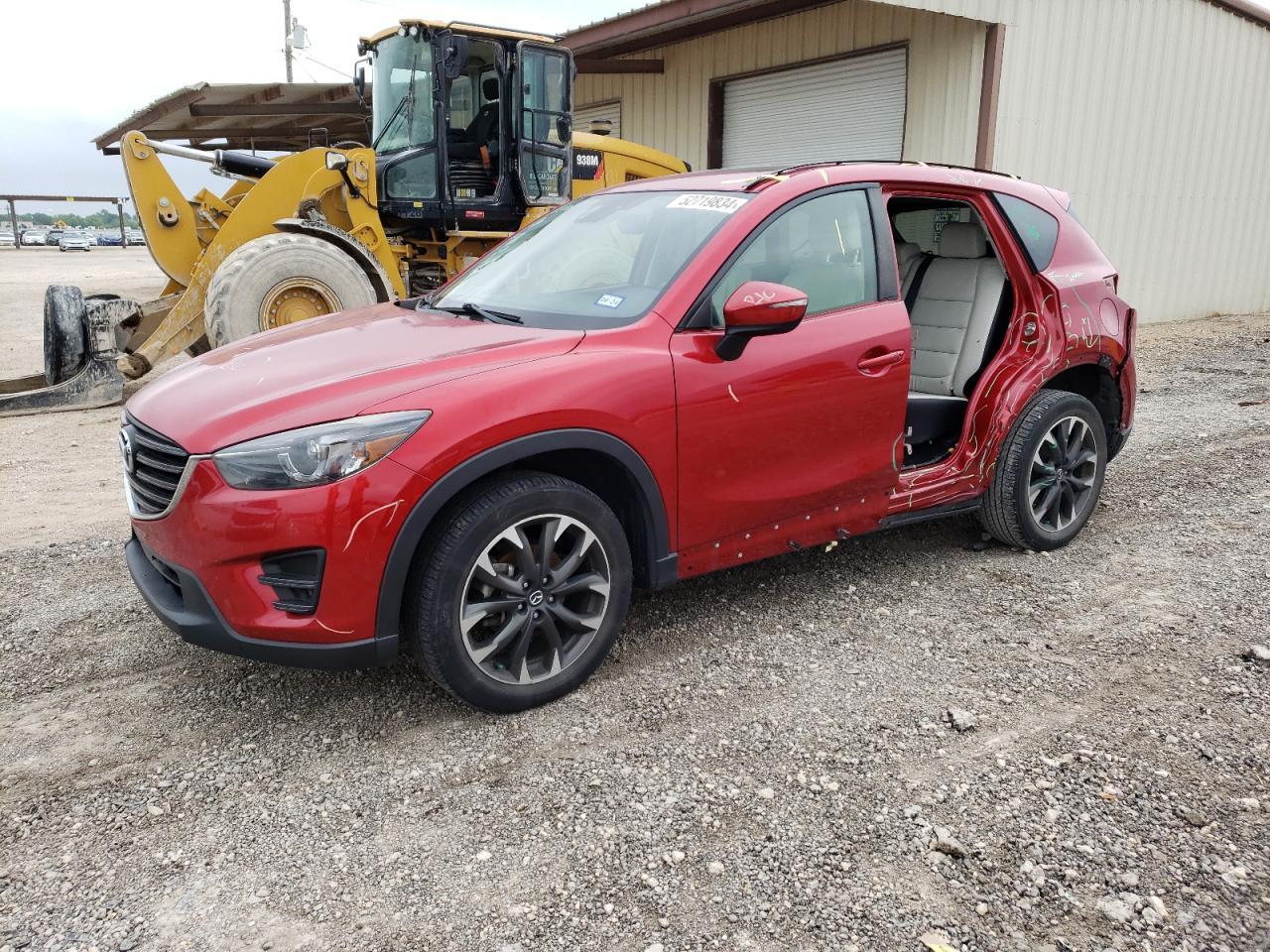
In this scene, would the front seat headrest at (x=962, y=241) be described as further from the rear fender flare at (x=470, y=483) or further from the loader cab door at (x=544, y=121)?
the loader cab door at (x=544, y=121)

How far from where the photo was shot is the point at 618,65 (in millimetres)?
14633

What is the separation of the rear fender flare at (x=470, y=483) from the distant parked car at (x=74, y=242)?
3927 centimetres

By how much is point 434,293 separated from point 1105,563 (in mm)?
3285

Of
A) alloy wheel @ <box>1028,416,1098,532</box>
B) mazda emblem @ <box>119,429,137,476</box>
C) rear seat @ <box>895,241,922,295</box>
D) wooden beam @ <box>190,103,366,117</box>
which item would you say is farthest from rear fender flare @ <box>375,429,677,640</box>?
wooden beam @ <box>190,103,366,117</box>

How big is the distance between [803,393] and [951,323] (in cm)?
152

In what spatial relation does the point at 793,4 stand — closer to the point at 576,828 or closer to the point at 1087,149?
the point at 1087,149

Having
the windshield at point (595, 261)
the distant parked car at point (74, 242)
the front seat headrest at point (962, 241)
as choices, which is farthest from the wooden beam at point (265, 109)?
the distant parked car at point (74, 242)

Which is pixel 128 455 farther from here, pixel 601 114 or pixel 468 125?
pixel 601 114

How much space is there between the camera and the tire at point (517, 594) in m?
2.93

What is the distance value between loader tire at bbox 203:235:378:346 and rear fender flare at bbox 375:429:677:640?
507 centimetres

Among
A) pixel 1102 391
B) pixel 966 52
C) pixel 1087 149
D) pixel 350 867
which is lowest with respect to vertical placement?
pixel 350 867

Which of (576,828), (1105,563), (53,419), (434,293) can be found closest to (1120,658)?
(1105,563)

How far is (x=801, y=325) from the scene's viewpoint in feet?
11.9

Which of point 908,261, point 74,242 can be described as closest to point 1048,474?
point 908,261
